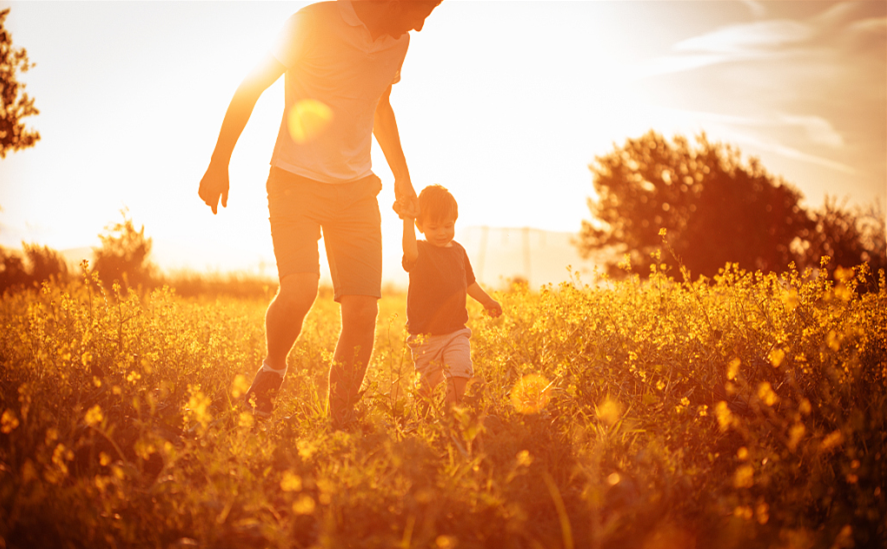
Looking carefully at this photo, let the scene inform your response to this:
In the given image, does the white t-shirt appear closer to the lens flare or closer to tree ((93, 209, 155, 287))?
the lens flare

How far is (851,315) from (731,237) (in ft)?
60.6

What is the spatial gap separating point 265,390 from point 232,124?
1443 mm

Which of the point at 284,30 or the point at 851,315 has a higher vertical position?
the point at 284,30

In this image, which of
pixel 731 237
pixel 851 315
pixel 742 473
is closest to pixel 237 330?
pixel 742 473

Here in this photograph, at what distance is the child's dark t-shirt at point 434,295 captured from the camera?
3420mm

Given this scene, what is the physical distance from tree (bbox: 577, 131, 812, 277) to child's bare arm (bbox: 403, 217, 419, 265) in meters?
17.1

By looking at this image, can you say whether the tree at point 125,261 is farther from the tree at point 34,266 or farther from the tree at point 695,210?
the tree at point 695,210

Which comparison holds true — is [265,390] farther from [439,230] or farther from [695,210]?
[695,210]

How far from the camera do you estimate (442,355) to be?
→ 335 cm

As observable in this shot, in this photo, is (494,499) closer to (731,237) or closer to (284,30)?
(284,30)

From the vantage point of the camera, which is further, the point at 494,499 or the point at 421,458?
the point at 421,458

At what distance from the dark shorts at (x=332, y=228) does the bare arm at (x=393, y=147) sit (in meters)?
0.23

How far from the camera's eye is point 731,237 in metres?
19.6

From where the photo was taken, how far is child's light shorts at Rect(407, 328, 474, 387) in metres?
3.22
